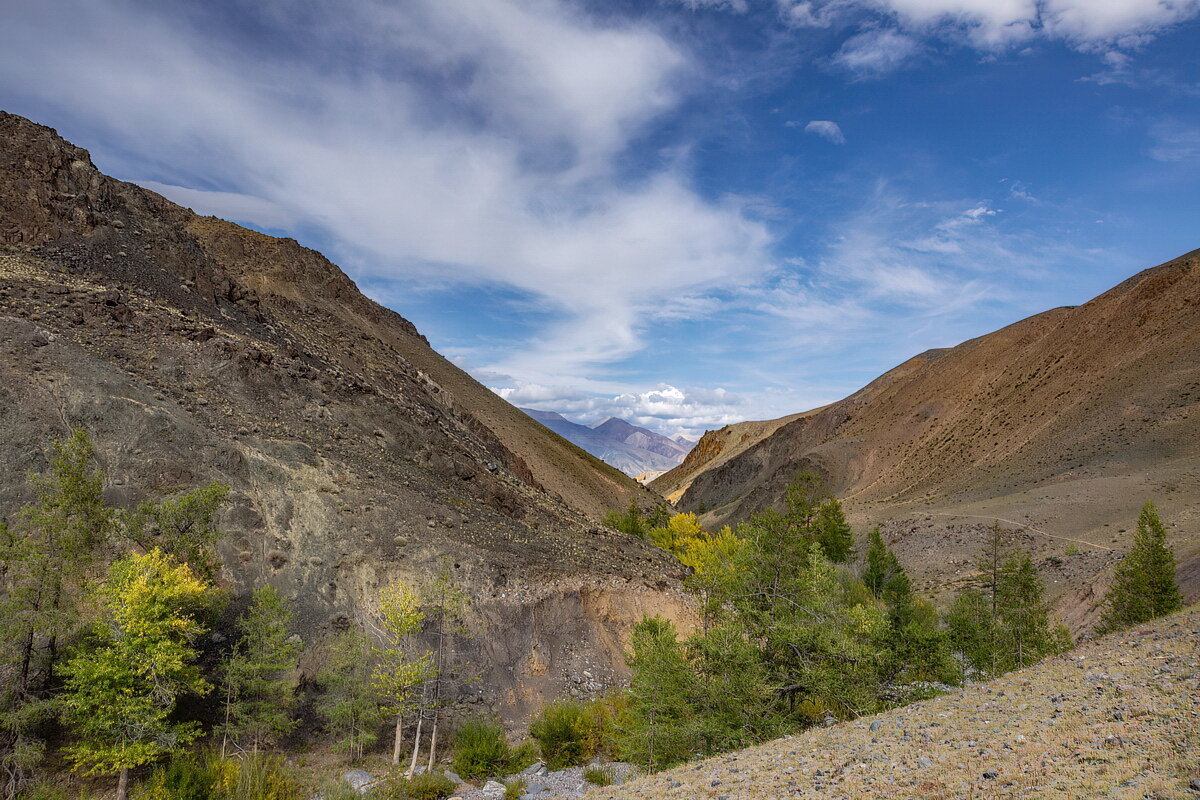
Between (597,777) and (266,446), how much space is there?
23.0 m

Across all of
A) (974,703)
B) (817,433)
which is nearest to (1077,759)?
(974,703)

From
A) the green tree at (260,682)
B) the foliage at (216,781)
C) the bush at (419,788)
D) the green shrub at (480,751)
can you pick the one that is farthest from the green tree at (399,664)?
the foliage at (216,781)

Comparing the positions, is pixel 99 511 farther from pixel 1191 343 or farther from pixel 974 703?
pixel 1191 343

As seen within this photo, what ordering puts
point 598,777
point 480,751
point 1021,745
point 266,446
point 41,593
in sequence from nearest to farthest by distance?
point 1021,745
point 41,593
point 598,777
point 480,751
point 266,446

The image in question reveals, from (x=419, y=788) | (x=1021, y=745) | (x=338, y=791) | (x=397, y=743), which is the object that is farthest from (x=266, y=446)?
(x=1021, y=745)

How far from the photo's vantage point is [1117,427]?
64.6 meters

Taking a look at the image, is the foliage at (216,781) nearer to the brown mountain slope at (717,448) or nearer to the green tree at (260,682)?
the green tree at (260,682)

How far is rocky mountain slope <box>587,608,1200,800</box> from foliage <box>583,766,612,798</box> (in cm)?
849

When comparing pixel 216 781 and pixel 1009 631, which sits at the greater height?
pixel 1009 631

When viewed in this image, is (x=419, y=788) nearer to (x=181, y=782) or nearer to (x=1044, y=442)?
(x=181, y=782)

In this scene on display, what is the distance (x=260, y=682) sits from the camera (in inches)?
848

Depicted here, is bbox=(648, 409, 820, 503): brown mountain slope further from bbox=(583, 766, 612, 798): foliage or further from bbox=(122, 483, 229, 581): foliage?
bbox=(122, 483, 229, 581): foliage

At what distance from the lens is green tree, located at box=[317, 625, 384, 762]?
2247 centimetres

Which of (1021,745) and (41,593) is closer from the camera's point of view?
Result: (1021,745)
